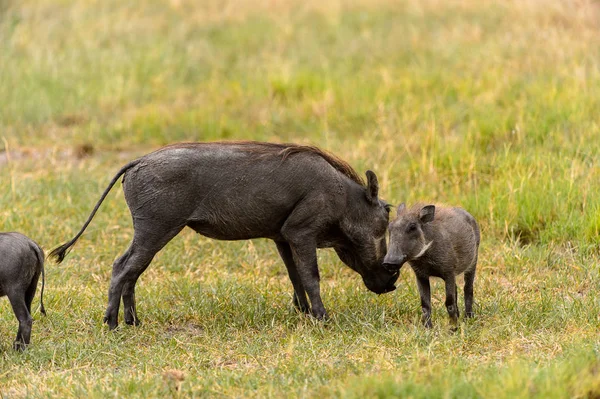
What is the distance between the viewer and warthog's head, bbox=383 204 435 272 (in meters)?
5.46

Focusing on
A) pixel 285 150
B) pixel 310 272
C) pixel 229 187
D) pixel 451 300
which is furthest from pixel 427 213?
pixel 229 187

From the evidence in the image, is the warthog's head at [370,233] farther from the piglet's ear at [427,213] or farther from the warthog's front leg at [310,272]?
the piglet's ear at [427,213]

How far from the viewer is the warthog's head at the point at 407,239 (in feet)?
17.9

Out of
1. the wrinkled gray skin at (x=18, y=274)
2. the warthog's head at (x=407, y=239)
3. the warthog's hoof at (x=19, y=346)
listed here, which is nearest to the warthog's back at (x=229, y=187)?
the warthog's head at (x=407, y=239)

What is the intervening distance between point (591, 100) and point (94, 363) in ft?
17.8

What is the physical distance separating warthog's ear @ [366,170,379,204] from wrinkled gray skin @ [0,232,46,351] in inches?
79.7

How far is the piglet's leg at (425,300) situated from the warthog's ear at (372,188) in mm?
615

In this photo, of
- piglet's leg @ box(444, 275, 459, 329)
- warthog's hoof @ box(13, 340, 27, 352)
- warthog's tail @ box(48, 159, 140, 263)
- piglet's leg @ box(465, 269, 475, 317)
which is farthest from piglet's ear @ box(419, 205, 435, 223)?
warthog's hoof @ box(13, 340, 27, 352)

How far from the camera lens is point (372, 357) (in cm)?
505

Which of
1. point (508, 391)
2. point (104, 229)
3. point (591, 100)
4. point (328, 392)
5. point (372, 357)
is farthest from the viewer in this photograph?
point (591, 100)

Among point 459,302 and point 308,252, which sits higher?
point 308,252

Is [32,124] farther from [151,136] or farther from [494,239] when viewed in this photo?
[494,239]

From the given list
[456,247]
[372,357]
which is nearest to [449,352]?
[372,357]

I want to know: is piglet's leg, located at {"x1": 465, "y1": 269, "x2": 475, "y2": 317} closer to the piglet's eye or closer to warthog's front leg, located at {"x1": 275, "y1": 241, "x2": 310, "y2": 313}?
the piglet's eye
